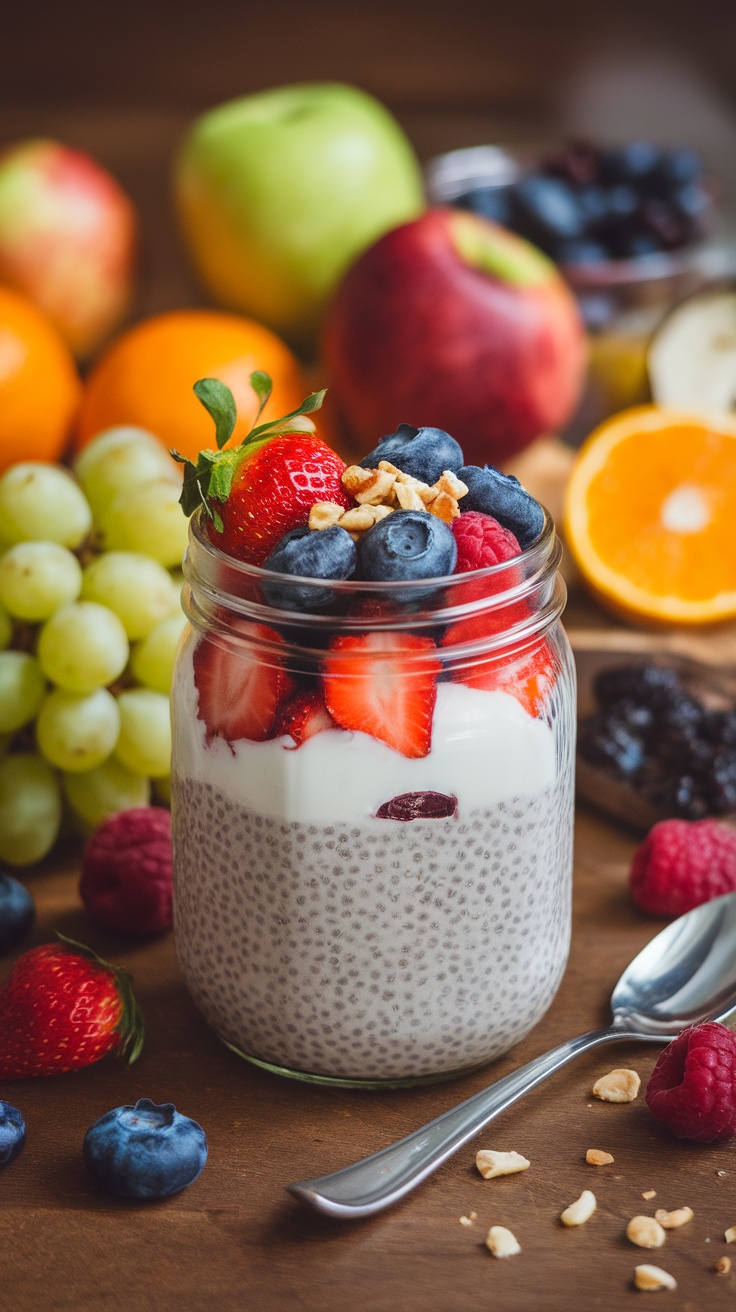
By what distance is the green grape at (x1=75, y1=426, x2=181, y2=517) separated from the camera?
1.05 metres

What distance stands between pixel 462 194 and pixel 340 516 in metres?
1.30

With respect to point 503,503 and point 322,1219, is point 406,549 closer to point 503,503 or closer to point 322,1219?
point 503,503

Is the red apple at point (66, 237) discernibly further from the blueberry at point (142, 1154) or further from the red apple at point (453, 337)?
the blueberry at point (142, 1154)

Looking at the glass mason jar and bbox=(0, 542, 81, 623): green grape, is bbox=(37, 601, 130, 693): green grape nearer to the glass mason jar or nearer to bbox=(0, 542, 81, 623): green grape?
bbox=(0, 542, 81, 623): green grape

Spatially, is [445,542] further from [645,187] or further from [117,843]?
[645,187]

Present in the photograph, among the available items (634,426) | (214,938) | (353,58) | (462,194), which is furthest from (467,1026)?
(353,58)

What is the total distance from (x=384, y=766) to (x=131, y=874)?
0.31 metres

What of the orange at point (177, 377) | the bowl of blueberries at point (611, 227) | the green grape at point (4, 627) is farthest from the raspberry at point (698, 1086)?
the bowl of blueberries at point (611, 227)

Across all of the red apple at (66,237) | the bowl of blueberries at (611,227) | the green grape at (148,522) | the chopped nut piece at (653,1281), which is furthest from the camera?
the bowl of blueberries at (611,227)

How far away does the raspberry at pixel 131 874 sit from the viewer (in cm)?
94

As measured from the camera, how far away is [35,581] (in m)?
0.96

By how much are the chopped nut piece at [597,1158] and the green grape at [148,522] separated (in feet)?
1.79

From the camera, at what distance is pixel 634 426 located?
146cm

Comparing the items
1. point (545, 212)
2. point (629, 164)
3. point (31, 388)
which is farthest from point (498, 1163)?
point (629, 164)
